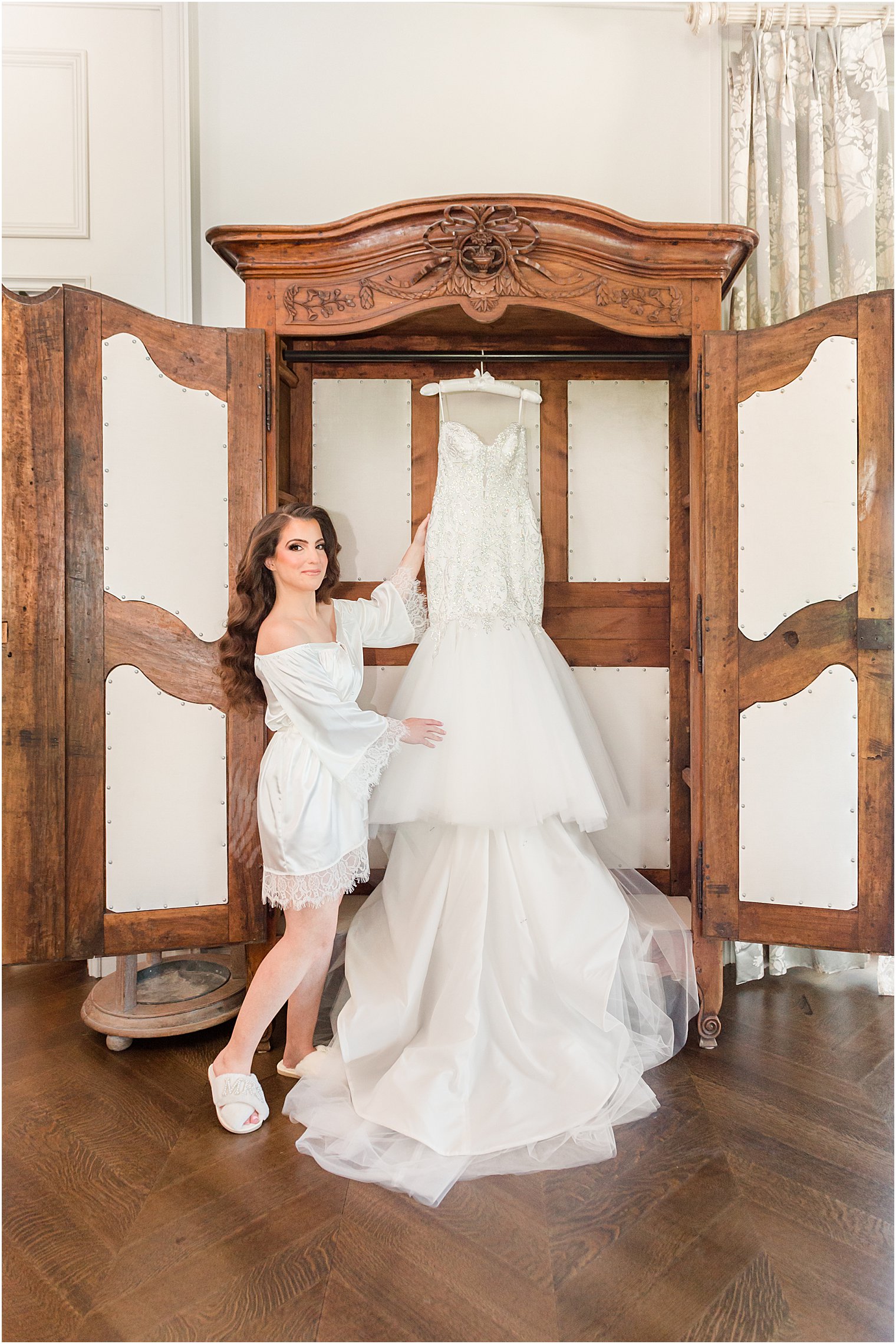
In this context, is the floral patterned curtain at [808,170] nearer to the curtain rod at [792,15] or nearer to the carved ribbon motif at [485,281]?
the curtain rod at [792,15]

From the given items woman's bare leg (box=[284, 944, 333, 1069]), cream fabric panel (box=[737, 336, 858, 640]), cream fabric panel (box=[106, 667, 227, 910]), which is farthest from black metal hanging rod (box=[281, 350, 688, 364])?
woman's bare leg (box=[284, 944, 333, 1069])

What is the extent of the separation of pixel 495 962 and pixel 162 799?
1.11 m

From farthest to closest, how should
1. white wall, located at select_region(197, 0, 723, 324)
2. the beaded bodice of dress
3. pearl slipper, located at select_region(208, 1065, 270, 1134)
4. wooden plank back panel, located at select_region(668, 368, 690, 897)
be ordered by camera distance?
white wall, located at select_region(197, 0, 723, 324) < wooden plank back panel, located at select_region(668, 368, 690, 897) < the beaded bodice of dress < pearl slipper, located at select_region(208, 1065, 270, 1134)

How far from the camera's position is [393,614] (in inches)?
95.2

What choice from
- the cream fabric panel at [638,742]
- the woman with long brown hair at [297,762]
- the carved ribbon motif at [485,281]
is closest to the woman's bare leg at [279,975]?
the woman with long brown hair at [297,762]

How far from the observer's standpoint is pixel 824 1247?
1.58m

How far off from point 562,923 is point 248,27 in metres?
3.42

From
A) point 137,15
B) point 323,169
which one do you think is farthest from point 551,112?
point 137,15

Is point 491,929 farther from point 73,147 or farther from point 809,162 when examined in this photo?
point 73,147

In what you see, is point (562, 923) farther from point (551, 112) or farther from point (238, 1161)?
point (551, 112)

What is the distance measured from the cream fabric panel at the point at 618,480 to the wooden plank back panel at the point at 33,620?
1705 millimetres

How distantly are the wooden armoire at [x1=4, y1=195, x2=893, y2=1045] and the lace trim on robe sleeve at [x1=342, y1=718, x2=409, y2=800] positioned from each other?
0.37m

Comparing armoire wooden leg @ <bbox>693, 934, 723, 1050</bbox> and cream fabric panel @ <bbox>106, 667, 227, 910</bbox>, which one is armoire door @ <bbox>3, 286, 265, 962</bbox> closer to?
cream fabric panel @ <bbox>106, 667, 227, 910</bbox>

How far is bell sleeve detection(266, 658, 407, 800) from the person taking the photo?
2020 millimetres
